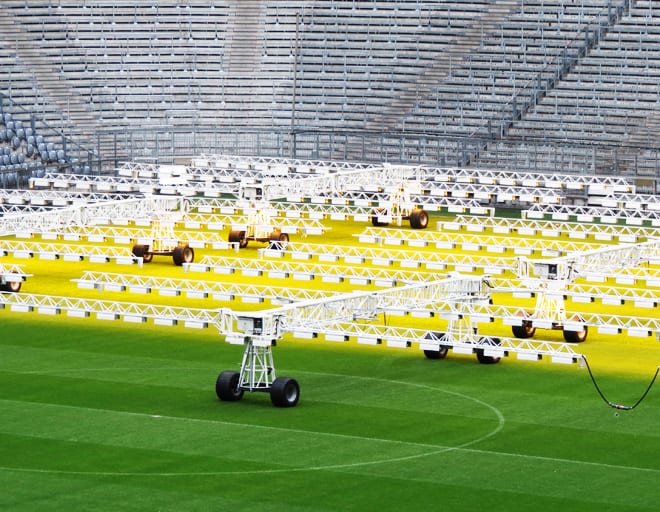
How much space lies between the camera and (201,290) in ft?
210

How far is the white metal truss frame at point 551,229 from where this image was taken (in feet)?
261

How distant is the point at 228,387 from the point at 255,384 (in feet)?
3.69

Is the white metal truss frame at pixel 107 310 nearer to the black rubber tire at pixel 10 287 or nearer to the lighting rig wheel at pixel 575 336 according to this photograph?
the black rubber tire at pixel 10 287

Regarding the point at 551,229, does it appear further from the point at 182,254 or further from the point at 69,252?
the point at 69,252

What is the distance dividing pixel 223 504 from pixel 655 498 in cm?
959

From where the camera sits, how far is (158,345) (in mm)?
59281

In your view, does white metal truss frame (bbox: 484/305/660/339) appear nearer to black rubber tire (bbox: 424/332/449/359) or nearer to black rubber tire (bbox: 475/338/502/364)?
black rubber tire (bbox: 475/338/502/364)

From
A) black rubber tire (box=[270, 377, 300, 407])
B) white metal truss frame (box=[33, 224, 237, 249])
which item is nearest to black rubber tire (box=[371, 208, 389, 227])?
white metal truss frame (box=[33, 224, 237, 249])

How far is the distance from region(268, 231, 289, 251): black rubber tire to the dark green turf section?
20.2 m

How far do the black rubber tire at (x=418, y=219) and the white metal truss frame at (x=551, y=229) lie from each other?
97 centimetres

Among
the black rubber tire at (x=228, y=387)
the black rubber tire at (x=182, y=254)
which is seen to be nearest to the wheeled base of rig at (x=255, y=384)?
the black rubber tire at (x=228, y=387)

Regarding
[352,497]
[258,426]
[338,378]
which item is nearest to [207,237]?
[338,378]

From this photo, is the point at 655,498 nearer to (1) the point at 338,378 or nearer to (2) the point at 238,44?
(1) the point at 338,378

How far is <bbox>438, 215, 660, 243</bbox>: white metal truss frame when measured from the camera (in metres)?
79.4
